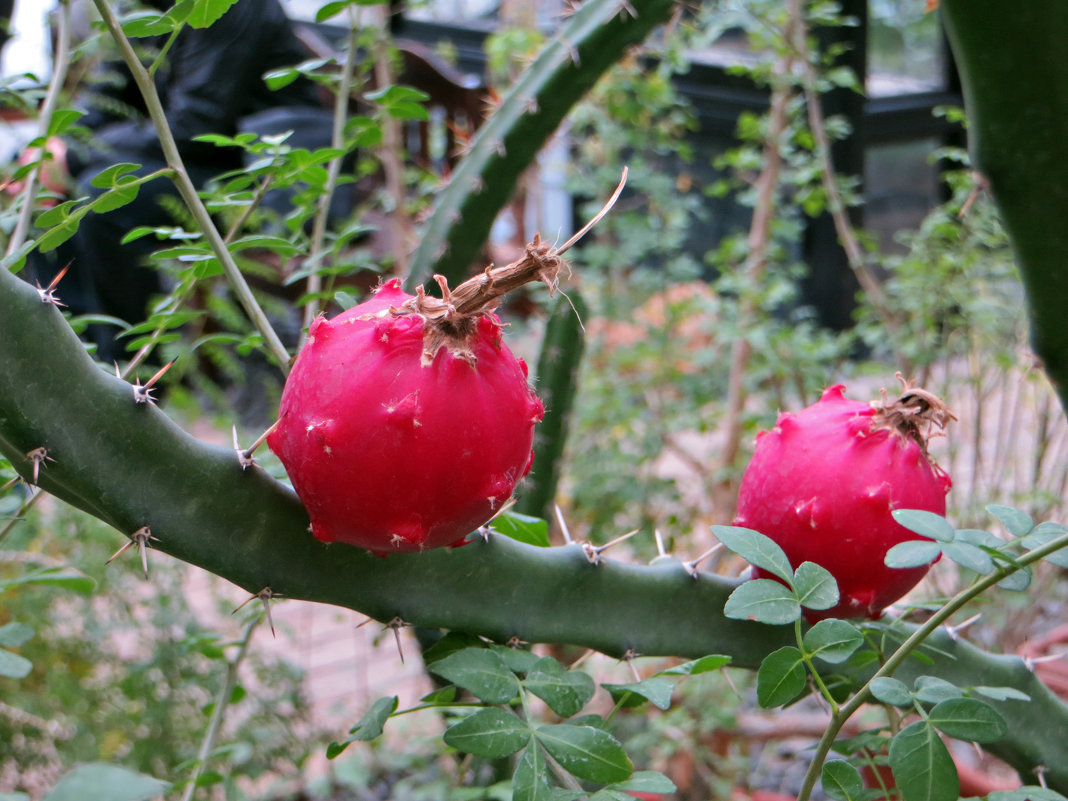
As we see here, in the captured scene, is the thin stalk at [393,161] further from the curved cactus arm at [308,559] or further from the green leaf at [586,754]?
the green leaf at [586,754]

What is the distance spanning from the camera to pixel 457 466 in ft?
1.27

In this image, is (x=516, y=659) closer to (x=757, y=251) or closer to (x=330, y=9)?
(x=330, y=9)

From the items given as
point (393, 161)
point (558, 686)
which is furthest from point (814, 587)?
point (393, 161)

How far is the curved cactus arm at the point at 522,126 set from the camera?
3.15ft

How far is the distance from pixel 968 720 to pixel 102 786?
1.14ft

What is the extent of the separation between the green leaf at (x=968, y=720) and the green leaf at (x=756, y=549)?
82 millimetres

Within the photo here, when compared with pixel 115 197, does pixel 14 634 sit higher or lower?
lower

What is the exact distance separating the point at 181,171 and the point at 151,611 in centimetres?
133

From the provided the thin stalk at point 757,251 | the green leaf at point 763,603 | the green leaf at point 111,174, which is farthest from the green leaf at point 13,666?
the thin stalk at point 757,251

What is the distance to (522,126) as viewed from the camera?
3.20 feet

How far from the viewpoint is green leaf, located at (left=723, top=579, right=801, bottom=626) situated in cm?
41

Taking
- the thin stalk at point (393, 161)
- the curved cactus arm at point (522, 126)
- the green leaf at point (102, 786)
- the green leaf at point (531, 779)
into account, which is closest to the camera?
the green leaf at point (102, 786)

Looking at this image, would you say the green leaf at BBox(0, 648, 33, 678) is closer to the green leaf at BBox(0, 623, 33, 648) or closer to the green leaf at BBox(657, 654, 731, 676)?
the green leaf at BBox(0, 623, 33, 648)

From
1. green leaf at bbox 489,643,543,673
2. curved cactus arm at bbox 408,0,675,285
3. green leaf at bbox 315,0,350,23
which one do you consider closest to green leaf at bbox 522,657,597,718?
green leaf at bbox 489,643,543,673
